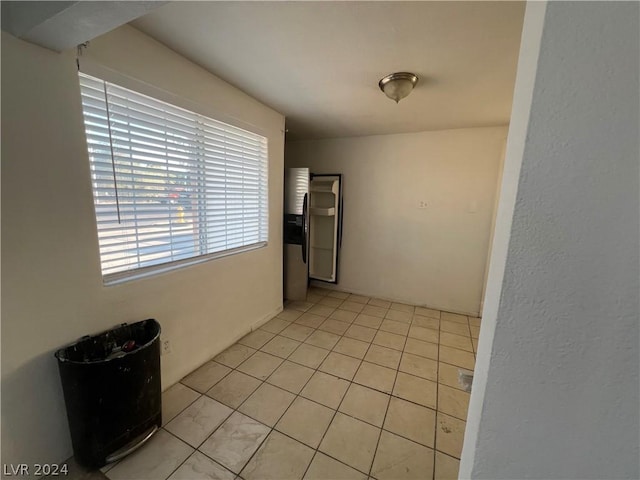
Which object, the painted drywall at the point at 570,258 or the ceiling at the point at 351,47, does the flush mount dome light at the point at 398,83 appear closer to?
the ceiling at the point at 351,47

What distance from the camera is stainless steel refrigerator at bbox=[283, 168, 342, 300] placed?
3244 mm

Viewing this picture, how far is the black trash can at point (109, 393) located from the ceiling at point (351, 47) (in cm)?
173

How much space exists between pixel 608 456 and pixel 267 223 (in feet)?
8.54

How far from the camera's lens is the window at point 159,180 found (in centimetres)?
139

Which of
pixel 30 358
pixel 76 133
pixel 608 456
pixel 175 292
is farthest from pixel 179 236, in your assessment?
pixel 608 456

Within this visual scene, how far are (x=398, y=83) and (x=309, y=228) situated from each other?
2.17 meters

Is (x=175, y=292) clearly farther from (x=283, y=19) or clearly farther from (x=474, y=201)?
(x=474, y=201)

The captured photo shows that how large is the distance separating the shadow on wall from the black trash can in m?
0.09

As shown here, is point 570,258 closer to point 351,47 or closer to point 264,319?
point 351,47

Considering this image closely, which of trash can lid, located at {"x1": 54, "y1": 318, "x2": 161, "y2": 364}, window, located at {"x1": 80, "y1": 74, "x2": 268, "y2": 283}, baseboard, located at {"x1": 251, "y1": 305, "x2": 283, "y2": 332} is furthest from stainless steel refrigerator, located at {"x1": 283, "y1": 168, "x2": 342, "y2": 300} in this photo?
trash can lid, located at {"x1": 54, "y1": 318, "x2": 161, "y2": 364}

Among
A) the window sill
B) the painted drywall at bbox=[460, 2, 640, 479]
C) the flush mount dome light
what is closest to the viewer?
the painted drywall at bbox=[460, 2, 640, 479]

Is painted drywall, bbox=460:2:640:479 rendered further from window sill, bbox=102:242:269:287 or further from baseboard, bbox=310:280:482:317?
baseboard, bbox=310:280:482:317

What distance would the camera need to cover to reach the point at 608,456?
0.48m

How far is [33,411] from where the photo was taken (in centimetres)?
120
